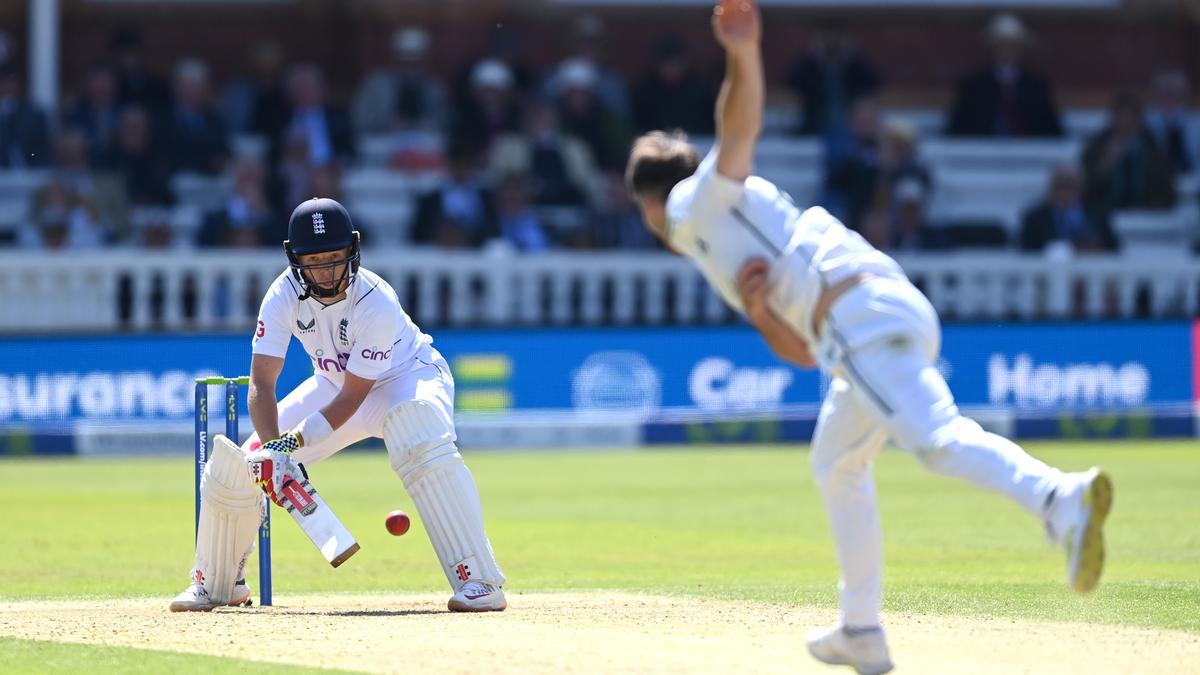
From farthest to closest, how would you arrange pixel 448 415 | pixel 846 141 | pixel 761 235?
pixel 846 141
pixel 448 415
pixel 761 235

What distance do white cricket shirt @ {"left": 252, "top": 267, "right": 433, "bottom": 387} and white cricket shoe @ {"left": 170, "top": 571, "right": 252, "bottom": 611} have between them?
0.98 meters

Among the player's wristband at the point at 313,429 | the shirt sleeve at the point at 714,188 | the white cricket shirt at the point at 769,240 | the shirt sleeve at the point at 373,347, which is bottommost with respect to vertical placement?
the player's wristband at the point at 313,429

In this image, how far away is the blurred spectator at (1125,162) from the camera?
20.9m

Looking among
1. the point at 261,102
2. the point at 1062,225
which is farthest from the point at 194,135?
the point at 1062,225

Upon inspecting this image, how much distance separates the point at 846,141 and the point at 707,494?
771cm

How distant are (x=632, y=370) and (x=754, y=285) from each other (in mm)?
11791

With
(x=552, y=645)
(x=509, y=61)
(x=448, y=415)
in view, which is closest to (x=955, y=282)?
(x=509, y=61)

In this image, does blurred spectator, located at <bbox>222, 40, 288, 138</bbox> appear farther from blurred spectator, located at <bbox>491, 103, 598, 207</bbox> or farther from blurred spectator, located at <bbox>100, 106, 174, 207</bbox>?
blurred spectator, located at <bbox>491, 103, 598, 207</bbox>

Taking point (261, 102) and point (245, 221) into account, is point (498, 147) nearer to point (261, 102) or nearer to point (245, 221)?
point (261, 102)

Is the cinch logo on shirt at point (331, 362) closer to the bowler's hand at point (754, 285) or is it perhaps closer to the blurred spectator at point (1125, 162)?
the bowler's hand at point (754, 285)

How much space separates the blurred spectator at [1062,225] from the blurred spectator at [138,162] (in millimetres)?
8531

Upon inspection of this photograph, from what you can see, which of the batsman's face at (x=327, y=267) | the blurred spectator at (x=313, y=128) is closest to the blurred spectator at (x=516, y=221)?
the blurred spectator at (x=313, y=128)

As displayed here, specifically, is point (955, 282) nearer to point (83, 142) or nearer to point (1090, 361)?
point (1090, 361)

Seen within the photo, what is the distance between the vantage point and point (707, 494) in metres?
14.0
